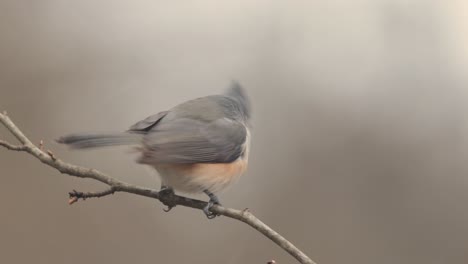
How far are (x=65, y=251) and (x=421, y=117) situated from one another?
16.2 ft

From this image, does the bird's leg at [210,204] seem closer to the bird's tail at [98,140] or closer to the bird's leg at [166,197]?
the bird's leg at [166,197]

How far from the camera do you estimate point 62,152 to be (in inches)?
219

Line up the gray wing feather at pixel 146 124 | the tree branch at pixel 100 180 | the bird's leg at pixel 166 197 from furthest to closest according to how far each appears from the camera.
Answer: the gray wing feather at pixel 146 124 < the bird's leg at pixel 166 197 < the tree branch at pixel 100 180

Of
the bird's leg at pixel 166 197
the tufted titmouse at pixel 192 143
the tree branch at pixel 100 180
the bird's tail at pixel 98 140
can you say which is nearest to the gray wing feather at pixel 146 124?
the tufted titmouse at pixel 192 143

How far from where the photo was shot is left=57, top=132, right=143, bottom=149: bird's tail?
2268 millimetres

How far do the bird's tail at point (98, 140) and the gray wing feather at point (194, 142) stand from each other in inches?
2.3

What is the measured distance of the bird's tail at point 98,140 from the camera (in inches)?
89.3

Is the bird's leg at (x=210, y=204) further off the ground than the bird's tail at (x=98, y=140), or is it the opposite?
the bird's tail at (x=98, y=140)

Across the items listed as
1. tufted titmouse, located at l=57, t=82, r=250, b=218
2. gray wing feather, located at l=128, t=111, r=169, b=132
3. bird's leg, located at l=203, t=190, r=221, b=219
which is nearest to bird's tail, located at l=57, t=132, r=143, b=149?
tufted titmouse, located at l=57, t=82, r=250, b=218

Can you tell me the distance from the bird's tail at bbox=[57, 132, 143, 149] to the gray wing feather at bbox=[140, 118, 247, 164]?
0.20 ft

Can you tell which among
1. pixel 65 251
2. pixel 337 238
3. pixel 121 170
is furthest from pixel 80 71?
pixel 337 238

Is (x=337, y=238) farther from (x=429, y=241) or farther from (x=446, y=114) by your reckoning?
(x=446, y=114)

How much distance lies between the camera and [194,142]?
2854mm

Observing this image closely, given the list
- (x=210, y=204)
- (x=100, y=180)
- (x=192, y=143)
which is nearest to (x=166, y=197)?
(x=210, y=204)
